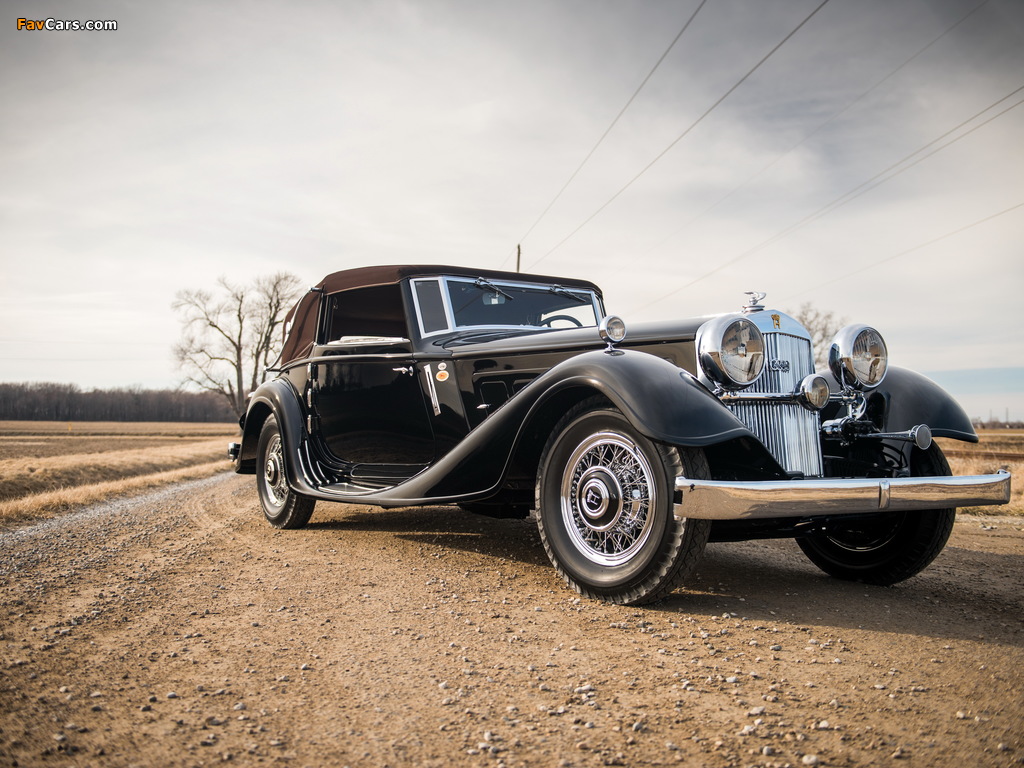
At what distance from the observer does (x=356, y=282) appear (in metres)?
5.44

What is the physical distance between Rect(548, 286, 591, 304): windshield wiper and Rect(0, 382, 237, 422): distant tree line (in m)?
77.8

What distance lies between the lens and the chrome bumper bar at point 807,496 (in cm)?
267

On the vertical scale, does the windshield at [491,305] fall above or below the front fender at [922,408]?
above

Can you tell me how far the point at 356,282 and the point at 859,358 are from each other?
12.1 ft

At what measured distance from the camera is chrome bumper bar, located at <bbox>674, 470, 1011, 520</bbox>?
2.67 m

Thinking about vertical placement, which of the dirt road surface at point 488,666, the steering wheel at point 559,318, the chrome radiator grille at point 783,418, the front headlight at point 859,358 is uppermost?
the steering wheel at point 559,318

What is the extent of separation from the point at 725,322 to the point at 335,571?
8.35 feet

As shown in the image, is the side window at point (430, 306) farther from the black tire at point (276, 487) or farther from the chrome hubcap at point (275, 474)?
the chrome hubcap at point (275, 474)

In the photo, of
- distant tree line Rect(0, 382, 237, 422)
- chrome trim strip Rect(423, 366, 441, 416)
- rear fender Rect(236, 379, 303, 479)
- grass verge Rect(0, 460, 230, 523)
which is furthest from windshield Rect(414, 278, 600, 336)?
distant tree line Rect(0, 382, 237, 422)

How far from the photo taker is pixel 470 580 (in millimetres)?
3625

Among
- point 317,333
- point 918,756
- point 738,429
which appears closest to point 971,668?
point 918,756

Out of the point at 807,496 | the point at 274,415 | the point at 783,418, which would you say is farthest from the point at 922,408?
the point at 274,415

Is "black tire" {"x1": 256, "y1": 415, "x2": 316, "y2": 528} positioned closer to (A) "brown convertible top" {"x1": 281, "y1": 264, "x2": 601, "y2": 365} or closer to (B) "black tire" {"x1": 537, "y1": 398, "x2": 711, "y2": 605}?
(A) "brown convertible top" {"x1": 281, "y1": 264, "x2": 601, "y2": 365}

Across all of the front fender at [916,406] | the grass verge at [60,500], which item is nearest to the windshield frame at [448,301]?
the front fender at [916,406]
